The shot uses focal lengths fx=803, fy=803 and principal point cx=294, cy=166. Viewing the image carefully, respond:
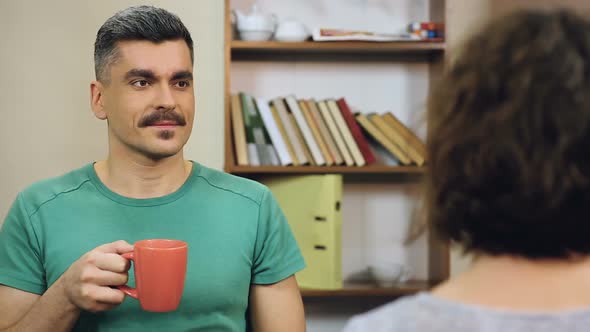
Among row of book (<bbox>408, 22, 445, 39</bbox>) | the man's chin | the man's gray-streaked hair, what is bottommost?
the man's chin

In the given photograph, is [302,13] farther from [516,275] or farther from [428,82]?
[516,275]

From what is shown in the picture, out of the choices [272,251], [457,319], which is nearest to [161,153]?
[272,251]

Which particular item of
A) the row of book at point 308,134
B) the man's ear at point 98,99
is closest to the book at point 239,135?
the row of book at point 308,134

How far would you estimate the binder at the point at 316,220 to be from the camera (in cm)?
279

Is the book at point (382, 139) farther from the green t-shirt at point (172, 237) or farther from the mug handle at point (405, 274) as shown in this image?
the green t-shirt at point (172, 237)

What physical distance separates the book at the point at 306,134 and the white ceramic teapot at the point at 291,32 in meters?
0.23

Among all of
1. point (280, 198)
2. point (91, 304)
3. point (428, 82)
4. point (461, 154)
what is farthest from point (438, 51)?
point (461, 154)

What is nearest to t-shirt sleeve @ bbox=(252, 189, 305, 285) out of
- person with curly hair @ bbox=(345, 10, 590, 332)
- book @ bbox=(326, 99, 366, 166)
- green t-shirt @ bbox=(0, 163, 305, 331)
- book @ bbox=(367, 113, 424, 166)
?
green t-shirt @ bbox=(0, 163, 305, 331)

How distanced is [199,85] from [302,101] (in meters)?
0.39

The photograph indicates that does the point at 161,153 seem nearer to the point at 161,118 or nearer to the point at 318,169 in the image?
the point at 161,118

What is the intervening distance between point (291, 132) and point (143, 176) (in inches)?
48.7

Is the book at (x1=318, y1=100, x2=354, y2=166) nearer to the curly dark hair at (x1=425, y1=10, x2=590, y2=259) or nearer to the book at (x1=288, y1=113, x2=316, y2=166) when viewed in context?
the book at (x1=288, y1=113, x2=316, y2=166)

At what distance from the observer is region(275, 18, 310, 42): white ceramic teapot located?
9.37 ft

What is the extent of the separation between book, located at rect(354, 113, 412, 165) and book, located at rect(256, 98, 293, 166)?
0.31 m
